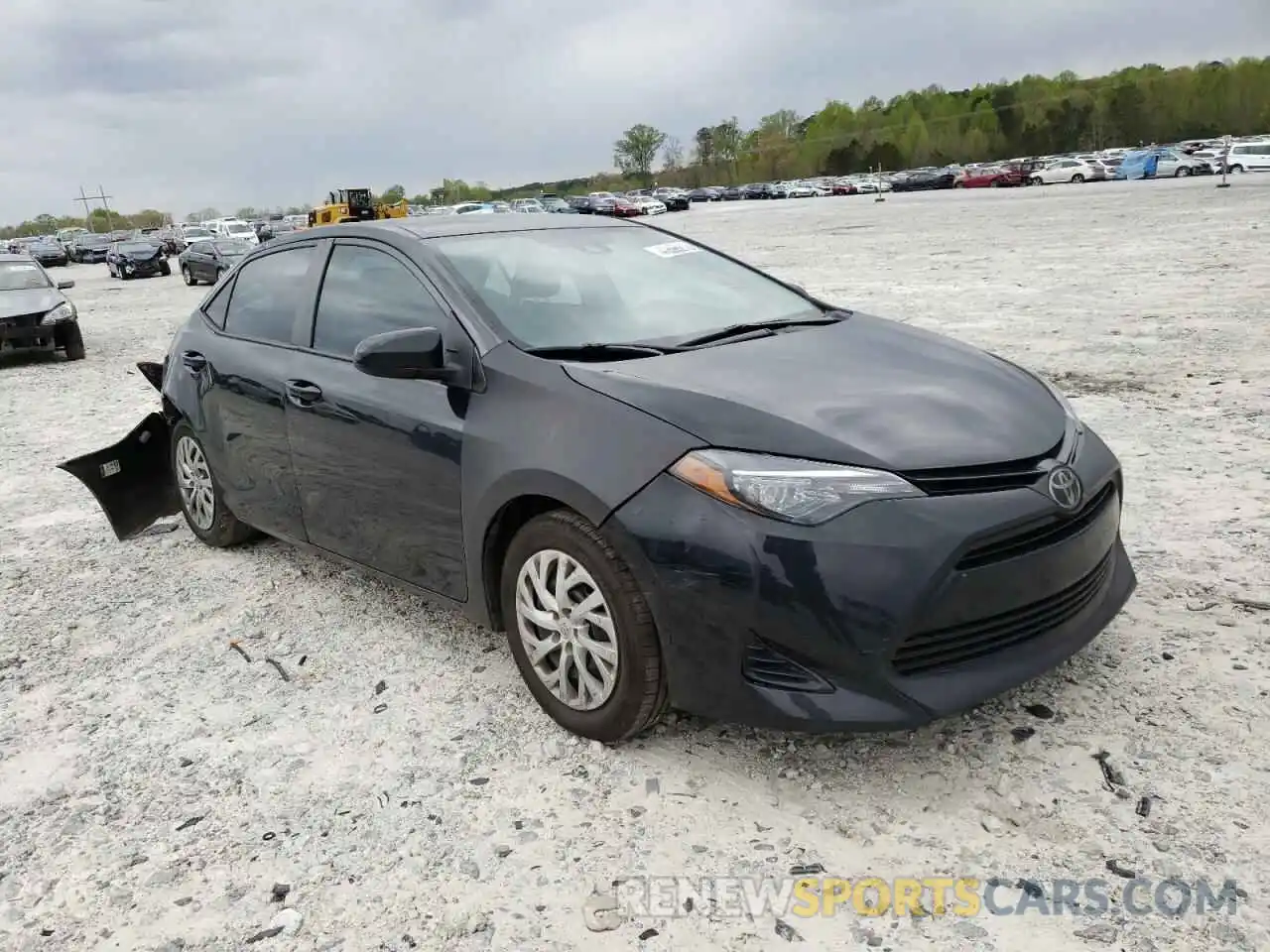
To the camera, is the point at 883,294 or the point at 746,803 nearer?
the point at 746,803

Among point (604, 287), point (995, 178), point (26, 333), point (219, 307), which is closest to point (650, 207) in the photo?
point (995, 178)

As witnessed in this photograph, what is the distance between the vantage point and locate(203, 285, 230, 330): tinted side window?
4.98 m

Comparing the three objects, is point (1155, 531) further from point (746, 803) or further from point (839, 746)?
point (746, 803)

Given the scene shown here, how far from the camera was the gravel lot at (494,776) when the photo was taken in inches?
99.0

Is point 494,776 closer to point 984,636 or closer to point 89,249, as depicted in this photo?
point 984,636

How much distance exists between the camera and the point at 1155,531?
4.50 m

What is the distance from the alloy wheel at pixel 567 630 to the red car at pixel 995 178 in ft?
195

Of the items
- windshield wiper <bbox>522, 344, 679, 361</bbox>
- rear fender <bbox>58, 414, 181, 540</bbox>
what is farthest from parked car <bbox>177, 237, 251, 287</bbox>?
windshield wiper <bbox>522, 344, 679, 361</bbox>

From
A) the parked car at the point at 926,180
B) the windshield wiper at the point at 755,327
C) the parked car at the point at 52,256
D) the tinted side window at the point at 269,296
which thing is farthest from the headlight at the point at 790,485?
the parked car at the point at 926,180

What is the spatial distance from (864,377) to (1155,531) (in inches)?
84.8

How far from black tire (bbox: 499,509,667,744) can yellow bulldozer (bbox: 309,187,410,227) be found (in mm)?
39188

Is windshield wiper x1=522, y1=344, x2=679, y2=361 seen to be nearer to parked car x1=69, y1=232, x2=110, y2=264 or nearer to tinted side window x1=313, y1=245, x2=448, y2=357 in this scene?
tinted side window x1=313, y1=245, x2=448, y2=357

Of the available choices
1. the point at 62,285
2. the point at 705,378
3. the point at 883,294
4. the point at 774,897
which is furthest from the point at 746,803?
the point at 62,285

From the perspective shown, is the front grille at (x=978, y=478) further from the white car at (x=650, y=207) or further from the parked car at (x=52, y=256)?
the parked car at (x=52, y=256)
